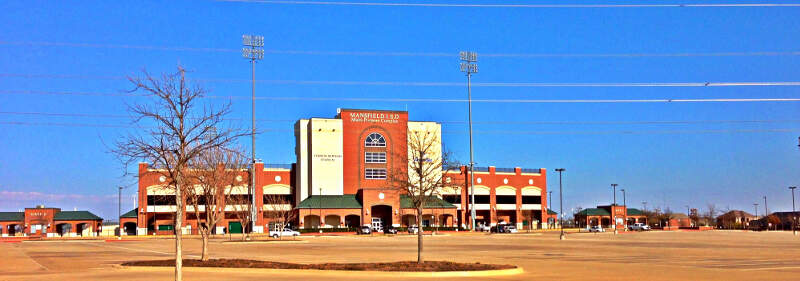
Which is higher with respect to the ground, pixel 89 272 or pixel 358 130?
pixel 358 130

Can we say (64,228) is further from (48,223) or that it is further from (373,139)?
(373,139)

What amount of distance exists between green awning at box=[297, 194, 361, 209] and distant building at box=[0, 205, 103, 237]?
32.4 metres

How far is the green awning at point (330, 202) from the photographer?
9912cm

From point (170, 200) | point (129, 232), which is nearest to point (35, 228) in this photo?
point (129, 232)

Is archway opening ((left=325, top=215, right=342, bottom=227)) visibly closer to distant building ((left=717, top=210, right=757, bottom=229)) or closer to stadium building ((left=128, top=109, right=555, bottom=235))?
stadium building ((left=128, top=109, right=555, bottom=235))

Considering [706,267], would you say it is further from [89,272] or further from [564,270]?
[89,272]

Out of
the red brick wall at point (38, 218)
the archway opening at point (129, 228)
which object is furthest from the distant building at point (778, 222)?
the red brick wall at point (38, 218)

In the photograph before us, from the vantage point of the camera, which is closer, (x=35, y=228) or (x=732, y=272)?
(x=732, y=272)

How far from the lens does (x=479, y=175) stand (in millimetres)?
114562

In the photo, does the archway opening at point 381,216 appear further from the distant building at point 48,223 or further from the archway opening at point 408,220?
the distant building at point 48,223

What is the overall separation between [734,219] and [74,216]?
129 m

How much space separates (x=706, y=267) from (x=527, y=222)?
3670 inches

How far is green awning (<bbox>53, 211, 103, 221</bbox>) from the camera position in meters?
108

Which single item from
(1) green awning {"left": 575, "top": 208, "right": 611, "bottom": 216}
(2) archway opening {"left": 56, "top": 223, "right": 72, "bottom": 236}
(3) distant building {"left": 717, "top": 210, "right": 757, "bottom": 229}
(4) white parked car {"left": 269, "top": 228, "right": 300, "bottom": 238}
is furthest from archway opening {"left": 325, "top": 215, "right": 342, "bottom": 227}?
(3) distant building {"left": 717, "top": 210, "right": 757, "bottom": 229}
